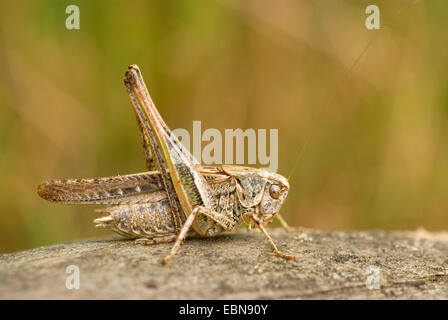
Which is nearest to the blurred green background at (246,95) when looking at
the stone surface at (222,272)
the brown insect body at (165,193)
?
the brown insect body at (165,193)

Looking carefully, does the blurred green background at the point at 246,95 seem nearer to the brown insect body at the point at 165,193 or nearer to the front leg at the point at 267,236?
the brown insect body at the point at 165,193

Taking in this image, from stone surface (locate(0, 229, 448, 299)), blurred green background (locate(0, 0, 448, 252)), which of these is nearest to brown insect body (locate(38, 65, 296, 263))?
stone surface (locate(0, 229, 448, 299))

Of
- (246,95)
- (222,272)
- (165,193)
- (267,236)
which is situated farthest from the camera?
(246,95)

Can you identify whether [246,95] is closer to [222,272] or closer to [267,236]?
[267,236]

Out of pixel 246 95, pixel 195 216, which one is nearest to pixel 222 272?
pixel 195 216

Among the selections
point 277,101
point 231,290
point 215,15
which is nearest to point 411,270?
point 231,290

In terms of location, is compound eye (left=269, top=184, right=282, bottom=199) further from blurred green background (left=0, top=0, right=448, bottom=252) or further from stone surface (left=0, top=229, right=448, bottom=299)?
blurred green background (left=0, top=0, right=448, bottom=252)
